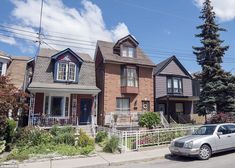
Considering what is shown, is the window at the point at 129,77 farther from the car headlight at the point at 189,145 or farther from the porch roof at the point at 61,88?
the car headlight at the point at 189,145

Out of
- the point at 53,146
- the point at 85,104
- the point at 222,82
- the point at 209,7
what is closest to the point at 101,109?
the point at 85,104

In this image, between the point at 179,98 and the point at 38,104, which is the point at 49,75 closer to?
the point at 38,104

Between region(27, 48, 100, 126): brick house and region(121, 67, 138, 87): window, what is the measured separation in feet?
11.1

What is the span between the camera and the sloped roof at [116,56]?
24.1m

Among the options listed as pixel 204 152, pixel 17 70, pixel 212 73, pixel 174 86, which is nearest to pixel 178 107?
pixel 174 86

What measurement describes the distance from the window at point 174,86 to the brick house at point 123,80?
5.41m

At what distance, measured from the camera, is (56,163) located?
35.9 feet

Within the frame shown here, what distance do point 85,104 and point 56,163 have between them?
11233 mm

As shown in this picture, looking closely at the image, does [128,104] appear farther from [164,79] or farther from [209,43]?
[209,43]

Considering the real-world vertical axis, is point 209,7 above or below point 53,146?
above

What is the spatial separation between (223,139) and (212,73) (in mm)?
13410

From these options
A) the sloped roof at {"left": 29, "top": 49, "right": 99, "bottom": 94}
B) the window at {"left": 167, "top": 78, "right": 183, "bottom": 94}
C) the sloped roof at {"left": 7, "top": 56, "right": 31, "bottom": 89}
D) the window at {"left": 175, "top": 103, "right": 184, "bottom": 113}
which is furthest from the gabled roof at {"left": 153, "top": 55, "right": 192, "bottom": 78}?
the sloped roof at {"left": 7, "top": 56, "right": 31, "bottom": 89}

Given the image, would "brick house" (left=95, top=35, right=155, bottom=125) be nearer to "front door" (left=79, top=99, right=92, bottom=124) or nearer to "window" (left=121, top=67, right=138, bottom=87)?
"window" (left=121, top=67, right=138, bottom=87)

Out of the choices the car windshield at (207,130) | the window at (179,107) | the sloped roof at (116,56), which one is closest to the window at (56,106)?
the sloped roof at (116,56)
